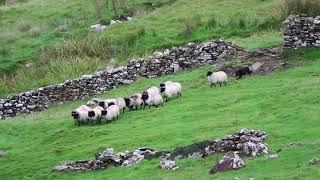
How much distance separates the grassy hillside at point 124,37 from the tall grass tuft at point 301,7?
76cm

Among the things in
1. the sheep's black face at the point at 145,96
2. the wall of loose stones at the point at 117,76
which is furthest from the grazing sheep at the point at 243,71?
the sheep's black face at the point at 145,96

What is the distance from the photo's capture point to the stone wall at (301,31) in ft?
122

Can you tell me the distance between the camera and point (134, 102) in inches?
1276

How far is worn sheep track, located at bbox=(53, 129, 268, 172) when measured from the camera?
69.2 ft

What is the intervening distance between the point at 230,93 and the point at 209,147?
9.61 m

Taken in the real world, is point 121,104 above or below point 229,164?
below

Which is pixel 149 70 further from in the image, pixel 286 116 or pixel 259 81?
pixel 286 116

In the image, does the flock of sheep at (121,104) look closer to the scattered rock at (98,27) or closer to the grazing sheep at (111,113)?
the grazing sheep at (111,113)

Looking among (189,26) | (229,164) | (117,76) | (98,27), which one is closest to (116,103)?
(117,76)

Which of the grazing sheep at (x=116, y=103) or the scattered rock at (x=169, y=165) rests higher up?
the scattered rock at (x=169, y=165)

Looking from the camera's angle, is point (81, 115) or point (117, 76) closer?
point (81, 115)

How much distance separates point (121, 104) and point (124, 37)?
14.9 meters

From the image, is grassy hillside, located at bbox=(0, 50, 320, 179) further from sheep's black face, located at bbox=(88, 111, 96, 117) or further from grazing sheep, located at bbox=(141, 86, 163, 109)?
sheep's black face, located at bbox=(88, 111, 96, 117)

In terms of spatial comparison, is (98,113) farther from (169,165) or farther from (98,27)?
(98,27)
